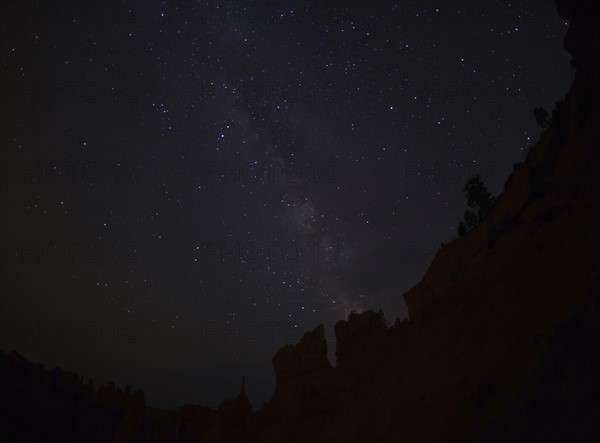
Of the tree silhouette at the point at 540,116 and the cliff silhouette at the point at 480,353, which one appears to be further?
the tree silhouette at the point at 540,116

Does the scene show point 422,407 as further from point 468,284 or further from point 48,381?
point 48,381

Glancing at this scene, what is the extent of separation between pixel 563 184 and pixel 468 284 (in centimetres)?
742

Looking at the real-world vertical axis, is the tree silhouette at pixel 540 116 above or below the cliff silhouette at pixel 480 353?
above

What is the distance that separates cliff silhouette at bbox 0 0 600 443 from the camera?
13391 mm

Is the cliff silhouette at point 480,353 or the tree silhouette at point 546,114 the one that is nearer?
the cliff silhouette at point 480,353

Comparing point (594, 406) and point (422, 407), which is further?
point (422, 407)

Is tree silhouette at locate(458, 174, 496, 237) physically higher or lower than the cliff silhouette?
higher

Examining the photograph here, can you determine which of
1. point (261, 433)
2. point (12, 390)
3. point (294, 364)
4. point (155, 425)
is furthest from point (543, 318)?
point (155, 425)

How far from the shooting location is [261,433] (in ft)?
97.3

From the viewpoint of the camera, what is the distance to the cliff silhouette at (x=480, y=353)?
13.4 m

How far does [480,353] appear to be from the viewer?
17.7 m

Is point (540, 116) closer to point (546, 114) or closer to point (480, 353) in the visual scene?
point (546, 114)

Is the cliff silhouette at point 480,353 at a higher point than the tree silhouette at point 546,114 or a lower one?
lower

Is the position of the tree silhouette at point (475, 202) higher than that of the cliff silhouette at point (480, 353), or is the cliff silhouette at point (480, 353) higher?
the tree silhouette at point (475, 202)
